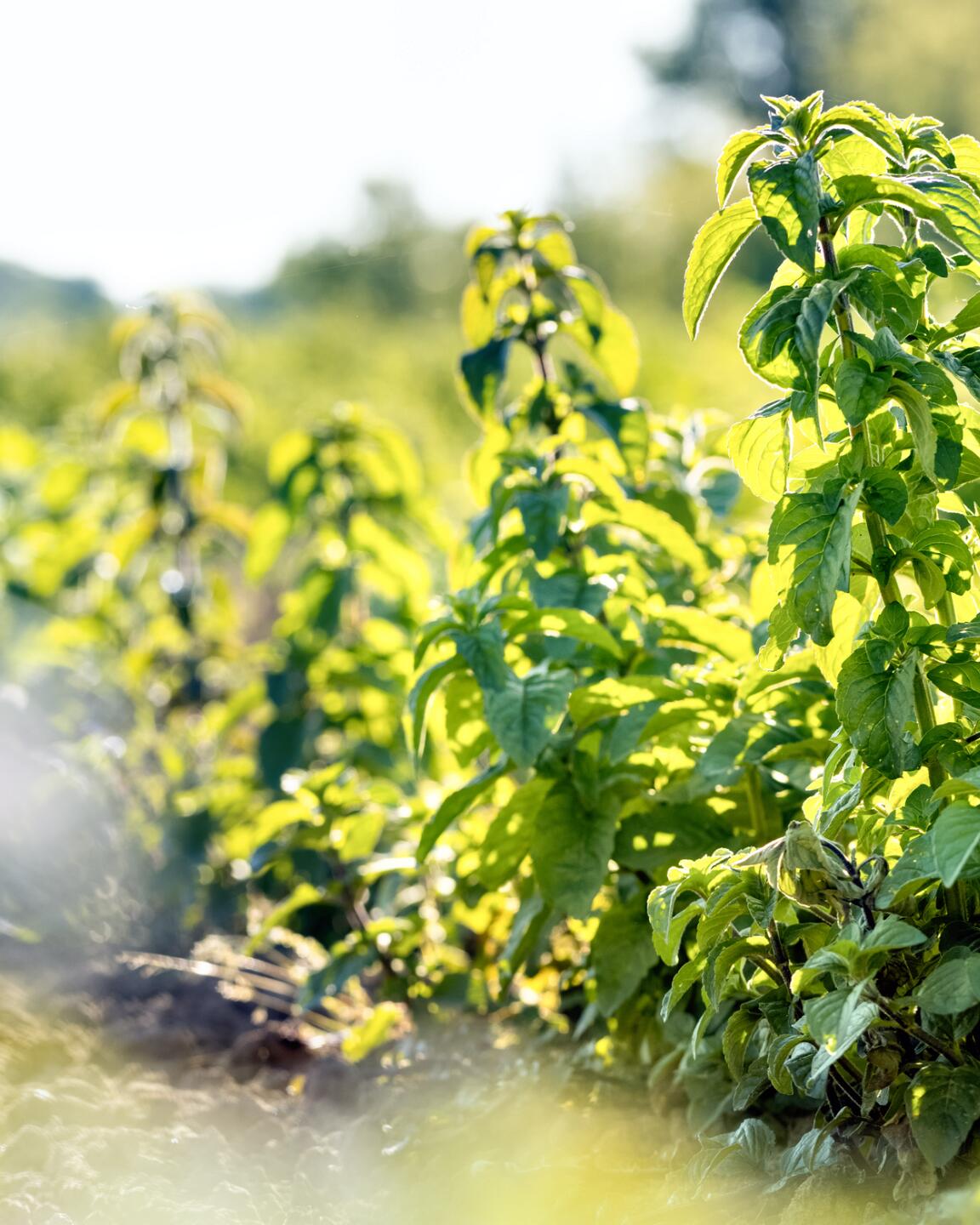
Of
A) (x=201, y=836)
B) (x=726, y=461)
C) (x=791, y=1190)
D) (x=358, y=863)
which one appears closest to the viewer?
(x=791, y=1190)

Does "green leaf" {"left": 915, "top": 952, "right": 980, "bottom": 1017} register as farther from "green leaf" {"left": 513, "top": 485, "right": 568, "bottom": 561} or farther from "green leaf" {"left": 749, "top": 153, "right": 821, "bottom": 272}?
"green leaf" {"left": 513, "top": 485, "right": 568, "bottom": 561}

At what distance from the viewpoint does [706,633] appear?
5.12ft

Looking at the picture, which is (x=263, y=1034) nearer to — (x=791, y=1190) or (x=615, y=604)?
(x=615, y=604)

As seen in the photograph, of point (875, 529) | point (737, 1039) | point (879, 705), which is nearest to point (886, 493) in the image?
point (875, 529)

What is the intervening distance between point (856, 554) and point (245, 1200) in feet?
3.41

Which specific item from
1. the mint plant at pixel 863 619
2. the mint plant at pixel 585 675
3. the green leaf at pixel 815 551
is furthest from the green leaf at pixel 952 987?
the mint plant at pixel 585 675

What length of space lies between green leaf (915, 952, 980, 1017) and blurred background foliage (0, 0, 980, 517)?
5.88 feet

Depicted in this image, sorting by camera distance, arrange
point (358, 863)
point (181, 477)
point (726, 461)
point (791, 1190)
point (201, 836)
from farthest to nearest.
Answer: point (181, 477) → point (201, 836) → point (358, 863) → point (726, 461) → point (791, 1190)

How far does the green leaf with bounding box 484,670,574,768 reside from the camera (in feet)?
4.25

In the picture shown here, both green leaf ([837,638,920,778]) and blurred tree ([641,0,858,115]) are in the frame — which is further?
blurred tree ([641,0,858,115])

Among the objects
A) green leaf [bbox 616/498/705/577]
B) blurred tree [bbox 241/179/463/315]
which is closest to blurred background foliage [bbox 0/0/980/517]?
blurred tree [bbox 241/179/463/315]

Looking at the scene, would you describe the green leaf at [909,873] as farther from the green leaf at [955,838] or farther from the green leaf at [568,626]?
the green leaf at [568,626]

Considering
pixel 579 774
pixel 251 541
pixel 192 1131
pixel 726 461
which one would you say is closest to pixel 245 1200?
pixel 192 1131

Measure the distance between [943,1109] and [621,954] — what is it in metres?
0.52
